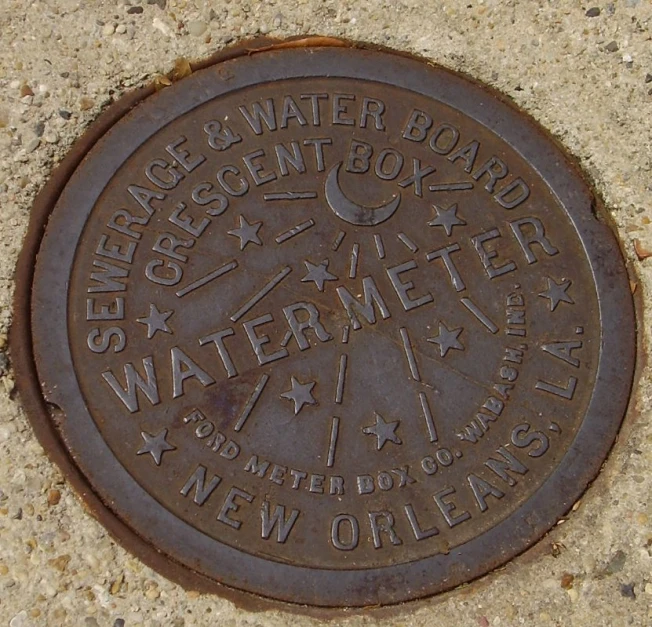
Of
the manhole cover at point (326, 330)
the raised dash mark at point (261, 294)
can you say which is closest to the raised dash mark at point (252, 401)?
the manhole cover at point (326, 330)

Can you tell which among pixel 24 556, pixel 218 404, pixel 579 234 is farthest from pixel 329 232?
pixel 24 556

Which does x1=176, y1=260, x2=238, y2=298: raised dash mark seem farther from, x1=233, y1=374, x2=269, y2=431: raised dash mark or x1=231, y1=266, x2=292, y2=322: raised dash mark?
x1=233, y1=374, x2=269, y2=431: raised dash mark

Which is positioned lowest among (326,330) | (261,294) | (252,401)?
(252,401)

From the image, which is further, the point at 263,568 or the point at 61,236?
the point at 61,236

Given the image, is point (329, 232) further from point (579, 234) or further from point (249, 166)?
point (579, 234)

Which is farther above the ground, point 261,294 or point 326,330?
point 261,294

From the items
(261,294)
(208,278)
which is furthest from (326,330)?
(208,278)

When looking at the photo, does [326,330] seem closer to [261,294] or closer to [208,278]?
A: [261,294]

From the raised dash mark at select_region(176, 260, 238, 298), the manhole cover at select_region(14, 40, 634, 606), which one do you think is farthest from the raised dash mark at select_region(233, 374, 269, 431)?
the raised dash mark at select_region(176, 260, 238, 298)
